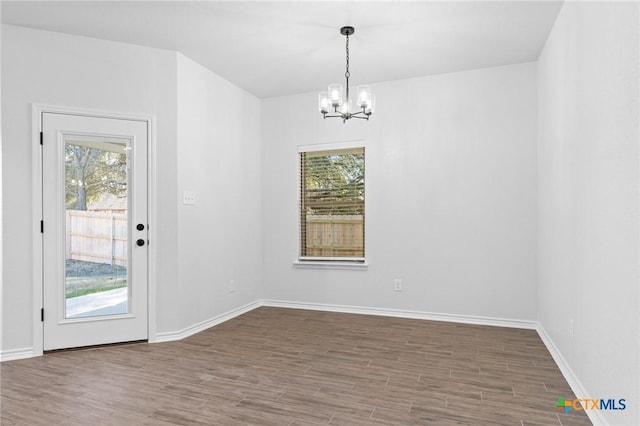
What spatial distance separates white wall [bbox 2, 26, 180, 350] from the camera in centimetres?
335

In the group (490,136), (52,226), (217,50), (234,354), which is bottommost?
(234,354)

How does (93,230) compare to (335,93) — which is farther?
(93,230)

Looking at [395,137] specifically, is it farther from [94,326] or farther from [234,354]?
[94,326]

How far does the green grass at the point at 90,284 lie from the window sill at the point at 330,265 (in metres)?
2.17

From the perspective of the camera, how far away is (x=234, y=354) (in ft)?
11.4

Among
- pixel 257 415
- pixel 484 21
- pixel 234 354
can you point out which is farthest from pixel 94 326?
pixel 484 21

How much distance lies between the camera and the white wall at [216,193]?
407 cm

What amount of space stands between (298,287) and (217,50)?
9.89ft

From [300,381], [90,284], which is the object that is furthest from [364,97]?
[90,284]

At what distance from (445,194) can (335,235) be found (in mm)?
1484

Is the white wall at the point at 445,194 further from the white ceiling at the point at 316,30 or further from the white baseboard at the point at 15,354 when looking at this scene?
the white baseboard at the point at 15,354

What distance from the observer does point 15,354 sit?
3.35m

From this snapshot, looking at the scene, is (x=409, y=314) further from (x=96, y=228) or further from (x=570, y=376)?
A: (x=96, y=228)

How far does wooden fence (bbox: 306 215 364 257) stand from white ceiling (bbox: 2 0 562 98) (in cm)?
182
